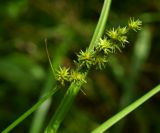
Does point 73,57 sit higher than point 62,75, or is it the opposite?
point 73,57

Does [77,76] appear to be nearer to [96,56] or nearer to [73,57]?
[96,56]

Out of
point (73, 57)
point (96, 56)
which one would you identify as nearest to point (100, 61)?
point (96, 56)

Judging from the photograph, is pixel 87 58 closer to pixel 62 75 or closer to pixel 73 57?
pixel 62 75

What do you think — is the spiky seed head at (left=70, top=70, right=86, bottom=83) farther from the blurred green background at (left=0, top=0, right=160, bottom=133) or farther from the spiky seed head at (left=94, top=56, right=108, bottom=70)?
the blurred green background at (left=0, top=0, right=160, bottom=133)

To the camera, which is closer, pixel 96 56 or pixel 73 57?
pixel 96 56

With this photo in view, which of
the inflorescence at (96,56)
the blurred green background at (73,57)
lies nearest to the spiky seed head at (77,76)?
the inflorescence at (96,56)

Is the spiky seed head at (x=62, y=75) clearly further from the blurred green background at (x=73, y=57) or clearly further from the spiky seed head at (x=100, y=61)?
the blurred green background at (x=73, y=57)

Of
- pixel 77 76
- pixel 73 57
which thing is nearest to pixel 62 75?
pixel 77 76

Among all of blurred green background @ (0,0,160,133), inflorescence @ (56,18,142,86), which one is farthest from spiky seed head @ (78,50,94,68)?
blurred green background @ (0,0,160,133)
